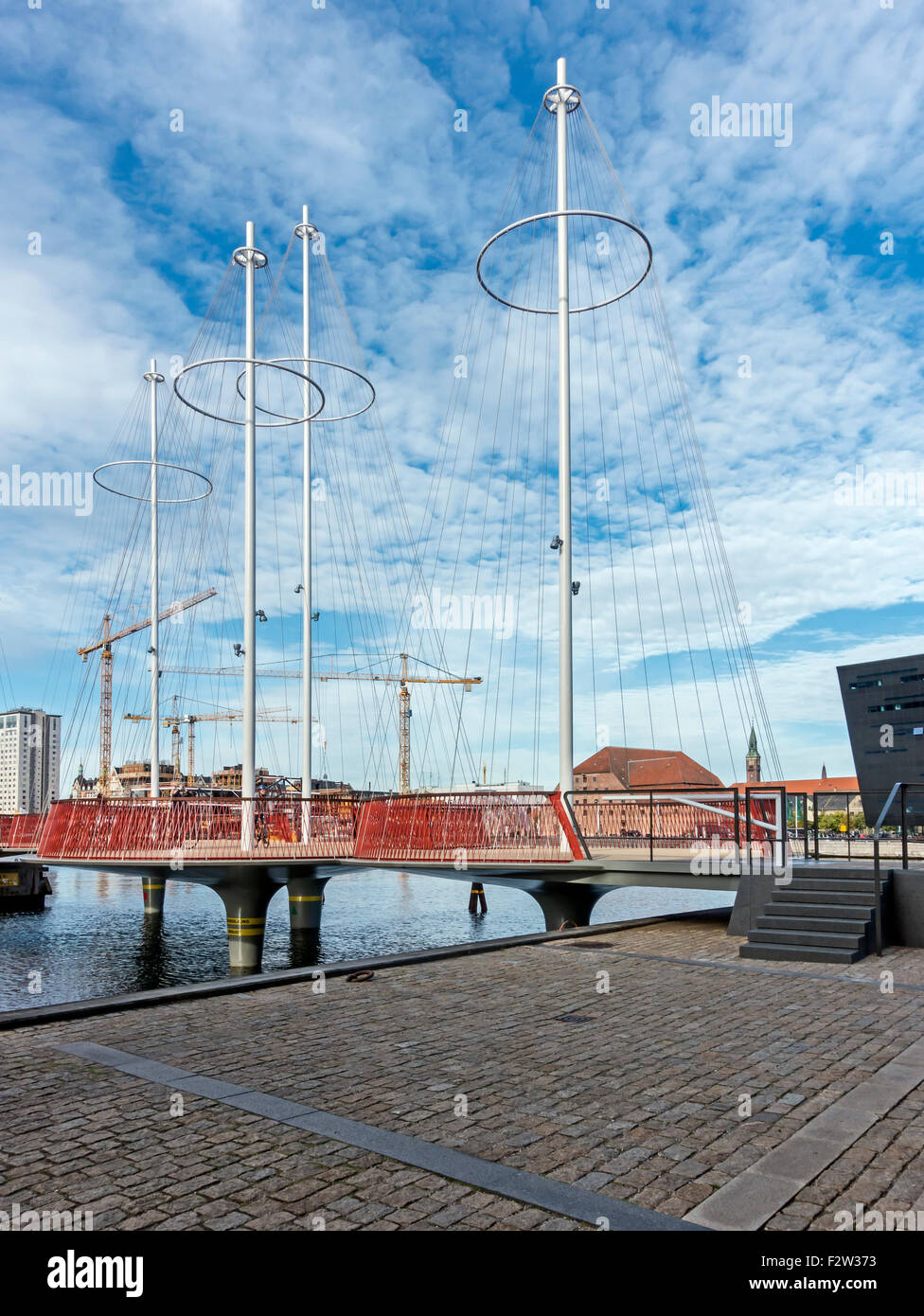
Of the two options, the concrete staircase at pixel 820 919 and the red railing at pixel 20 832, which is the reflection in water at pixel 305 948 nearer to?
the red railing at pixel 20 832

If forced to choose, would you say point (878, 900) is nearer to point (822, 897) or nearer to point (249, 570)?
point (822, 897)

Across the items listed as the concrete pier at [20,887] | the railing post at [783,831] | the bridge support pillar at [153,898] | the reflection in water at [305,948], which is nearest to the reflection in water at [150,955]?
the bridge support pillar at [153,898]

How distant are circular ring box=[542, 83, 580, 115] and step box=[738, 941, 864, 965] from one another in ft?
62.4

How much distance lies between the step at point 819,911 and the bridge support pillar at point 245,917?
14834 millimetres

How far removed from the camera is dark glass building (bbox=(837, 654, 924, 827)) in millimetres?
88875

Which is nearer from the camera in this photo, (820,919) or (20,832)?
(820,919)

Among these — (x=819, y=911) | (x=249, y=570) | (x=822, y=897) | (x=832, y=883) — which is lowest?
(x=819, y=911)

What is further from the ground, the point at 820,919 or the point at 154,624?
the point at 154,624

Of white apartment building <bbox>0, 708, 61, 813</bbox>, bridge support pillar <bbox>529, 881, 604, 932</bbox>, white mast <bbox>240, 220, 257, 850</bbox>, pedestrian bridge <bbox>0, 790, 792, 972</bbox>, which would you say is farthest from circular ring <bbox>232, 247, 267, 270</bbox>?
white apartment building <bbox>0, 708, 61, 813</bbox>

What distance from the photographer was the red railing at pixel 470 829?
59.0 feet

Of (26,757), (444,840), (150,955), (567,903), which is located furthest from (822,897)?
(26,757)

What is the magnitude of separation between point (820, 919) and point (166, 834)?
17.0m

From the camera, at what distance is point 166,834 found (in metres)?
23.7

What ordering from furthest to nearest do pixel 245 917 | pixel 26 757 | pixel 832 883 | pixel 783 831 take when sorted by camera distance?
pixel 26 757 < pixel 245 917 < pixel 783 831 < pixel 832 883
